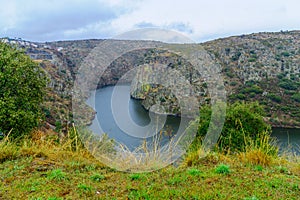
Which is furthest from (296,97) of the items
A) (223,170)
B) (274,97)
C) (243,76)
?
(223,170)

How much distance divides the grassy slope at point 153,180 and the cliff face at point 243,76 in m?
33.4

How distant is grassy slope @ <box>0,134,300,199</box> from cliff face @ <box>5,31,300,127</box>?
1314 inches

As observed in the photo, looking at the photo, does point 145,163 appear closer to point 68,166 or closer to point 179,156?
point 179,156

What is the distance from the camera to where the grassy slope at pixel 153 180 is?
11.6ft

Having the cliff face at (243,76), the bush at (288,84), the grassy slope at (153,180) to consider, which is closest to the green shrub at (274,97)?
the cliff face at (243,76)

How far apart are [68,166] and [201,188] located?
8.26 feet

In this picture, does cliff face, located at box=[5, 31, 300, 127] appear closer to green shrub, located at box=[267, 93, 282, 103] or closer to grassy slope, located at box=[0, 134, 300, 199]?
green shrub, located at box=[267, 93, 282, 103]

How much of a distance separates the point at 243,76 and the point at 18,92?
6888 centimetres

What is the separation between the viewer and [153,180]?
13.4 feet

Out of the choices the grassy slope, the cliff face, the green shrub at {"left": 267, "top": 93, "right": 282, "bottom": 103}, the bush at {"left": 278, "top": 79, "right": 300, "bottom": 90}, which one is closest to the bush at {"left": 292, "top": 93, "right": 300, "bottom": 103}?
the cliff face

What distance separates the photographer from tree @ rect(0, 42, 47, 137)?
8781 mm

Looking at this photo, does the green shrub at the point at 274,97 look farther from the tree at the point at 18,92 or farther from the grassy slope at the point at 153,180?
the grassy slope at the point at 153,180

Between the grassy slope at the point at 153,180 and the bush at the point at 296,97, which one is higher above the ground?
the grassy slope at the point at 153,180

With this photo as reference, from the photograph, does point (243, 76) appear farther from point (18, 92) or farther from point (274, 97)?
point (18, 92)
